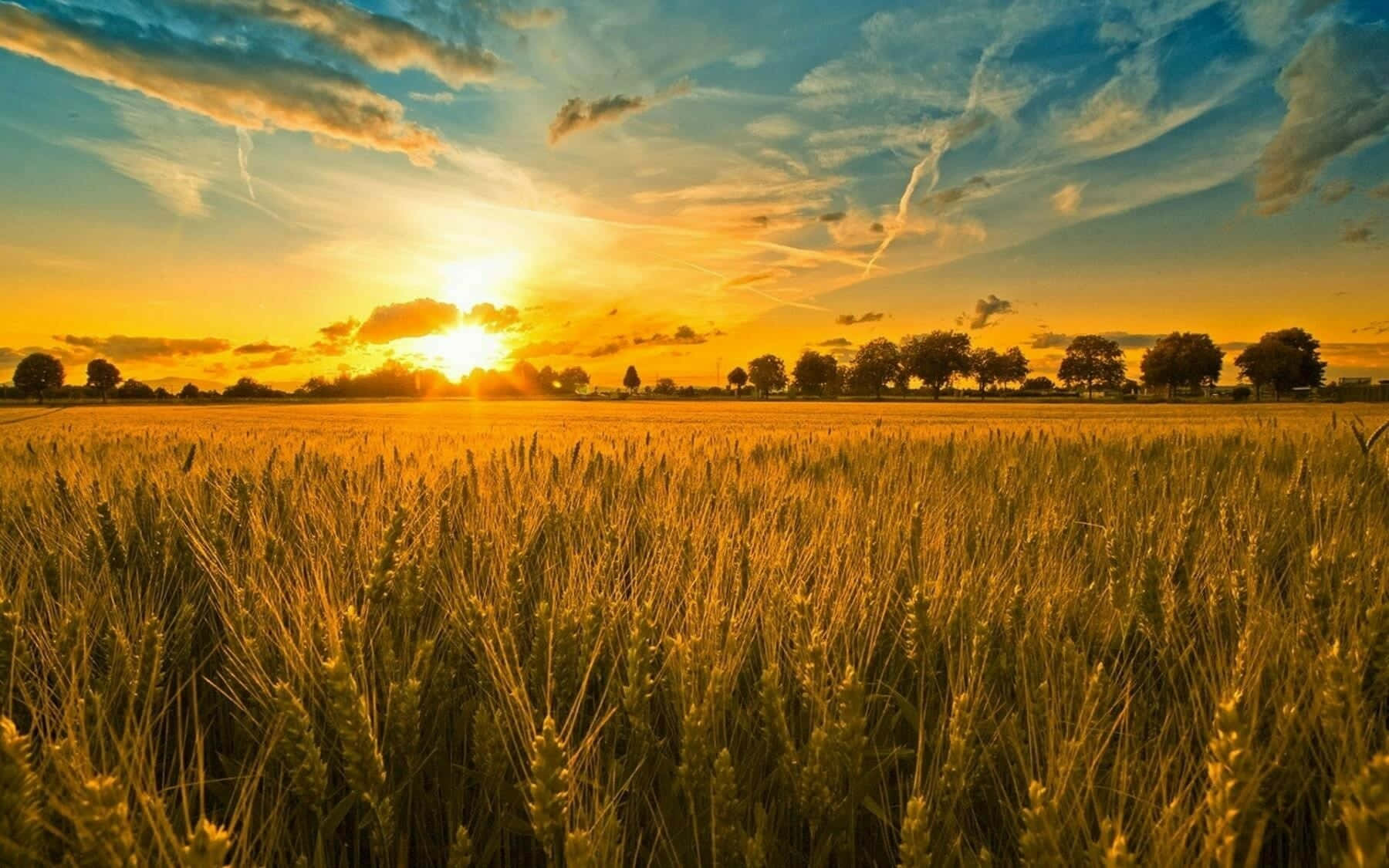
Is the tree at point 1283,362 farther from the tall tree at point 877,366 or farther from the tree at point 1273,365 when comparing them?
the tall tree at point 877,366

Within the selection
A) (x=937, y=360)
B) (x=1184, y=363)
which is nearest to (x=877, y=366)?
(x=937, y=360)

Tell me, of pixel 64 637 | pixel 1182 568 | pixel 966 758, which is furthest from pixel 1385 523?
pixel 64 637

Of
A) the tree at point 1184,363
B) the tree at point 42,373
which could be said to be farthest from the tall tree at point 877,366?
the tree at point 42,373

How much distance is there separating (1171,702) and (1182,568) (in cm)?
119

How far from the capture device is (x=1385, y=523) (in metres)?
3.70

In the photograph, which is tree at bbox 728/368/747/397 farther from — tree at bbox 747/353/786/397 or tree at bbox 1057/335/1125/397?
tree at bbox 1057/335/1125/397

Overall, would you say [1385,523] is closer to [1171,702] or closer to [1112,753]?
[1171,702]

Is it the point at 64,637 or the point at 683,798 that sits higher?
the point at 64,637

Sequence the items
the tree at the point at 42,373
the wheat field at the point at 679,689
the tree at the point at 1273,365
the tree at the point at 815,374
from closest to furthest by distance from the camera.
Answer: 1. the wheat field at the point at 679,689
2. the tree at the point at 42,373
3. the tree at the point at 1273,365
4. the tree at the point at 815,374

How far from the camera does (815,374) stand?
127 m

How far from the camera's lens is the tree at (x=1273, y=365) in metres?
92.9

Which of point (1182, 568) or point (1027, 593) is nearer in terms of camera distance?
point (1027, 593)

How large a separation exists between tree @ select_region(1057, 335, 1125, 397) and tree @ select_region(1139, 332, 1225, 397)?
27.5 feet

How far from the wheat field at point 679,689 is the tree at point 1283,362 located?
360 ft
